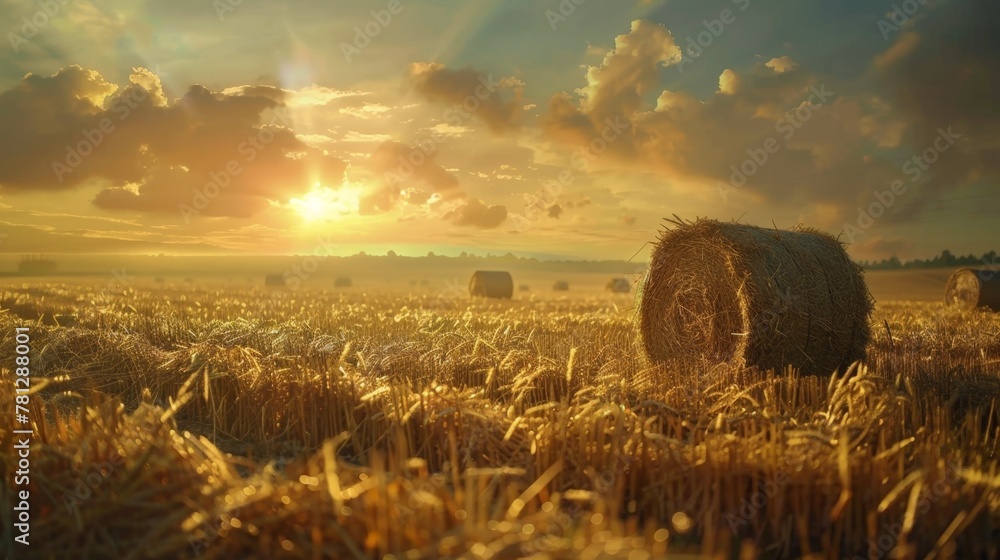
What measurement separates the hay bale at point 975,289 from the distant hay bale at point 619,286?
17207mm

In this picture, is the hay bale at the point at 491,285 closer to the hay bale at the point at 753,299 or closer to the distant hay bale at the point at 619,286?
the distant hay bale at the point at 619,286

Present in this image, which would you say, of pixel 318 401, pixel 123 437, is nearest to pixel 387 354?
pixel 318 401

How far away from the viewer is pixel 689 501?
3436mm

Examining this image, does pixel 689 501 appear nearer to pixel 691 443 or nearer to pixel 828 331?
pixel 691 443

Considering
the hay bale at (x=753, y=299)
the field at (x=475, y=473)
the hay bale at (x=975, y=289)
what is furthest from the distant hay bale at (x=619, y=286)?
the field at (x=475, y=473)

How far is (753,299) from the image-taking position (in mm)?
8156

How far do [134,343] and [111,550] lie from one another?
20.3 feet

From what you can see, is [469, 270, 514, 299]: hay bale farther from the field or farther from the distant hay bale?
the field

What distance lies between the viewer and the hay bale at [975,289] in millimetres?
19766

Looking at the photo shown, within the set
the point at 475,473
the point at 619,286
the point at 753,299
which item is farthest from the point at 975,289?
the point at 475,473

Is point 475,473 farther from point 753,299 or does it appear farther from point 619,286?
point 619,286

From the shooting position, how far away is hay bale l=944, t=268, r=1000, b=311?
1977 cm

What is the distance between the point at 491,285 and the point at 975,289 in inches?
660

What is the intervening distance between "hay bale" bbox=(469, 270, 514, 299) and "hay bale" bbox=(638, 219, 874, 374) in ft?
62.1
